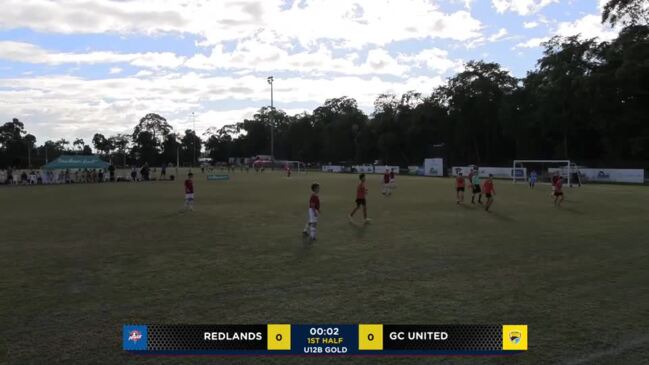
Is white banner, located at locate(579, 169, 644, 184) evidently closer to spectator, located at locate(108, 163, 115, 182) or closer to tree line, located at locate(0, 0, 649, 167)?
tree line, located at locate(0, 0, 649, 167)

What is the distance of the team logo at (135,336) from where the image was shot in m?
5.77

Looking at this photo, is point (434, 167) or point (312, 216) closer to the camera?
point (312, 216)

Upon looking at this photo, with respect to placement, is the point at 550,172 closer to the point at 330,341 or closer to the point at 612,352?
the point at 612,352

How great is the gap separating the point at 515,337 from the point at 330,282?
3592 mm

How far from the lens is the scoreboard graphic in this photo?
5504mm

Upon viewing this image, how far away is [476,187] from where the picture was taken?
24891 mm

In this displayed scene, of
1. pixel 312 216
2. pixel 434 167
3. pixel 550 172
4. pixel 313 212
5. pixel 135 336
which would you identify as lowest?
pixel 135 336

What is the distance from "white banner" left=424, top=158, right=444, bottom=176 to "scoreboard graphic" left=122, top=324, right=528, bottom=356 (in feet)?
212

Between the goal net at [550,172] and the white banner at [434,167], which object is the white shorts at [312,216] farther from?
the white banner at [434,167]

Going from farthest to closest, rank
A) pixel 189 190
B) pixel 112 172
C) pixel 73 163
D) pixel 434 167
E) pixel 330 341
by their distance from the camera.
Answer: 1. pixel 434 167
2. pixel 112 172
3. pixel 73 163
4. pixel 189 190
5. pixel 330 341

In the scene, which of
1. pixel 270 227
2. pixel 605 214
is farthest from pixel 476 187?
pixel 270 227

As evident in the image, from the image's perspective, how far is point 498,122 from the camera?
275 ft

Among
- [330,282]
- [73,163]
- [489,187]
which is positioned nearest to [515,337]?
[330,282]

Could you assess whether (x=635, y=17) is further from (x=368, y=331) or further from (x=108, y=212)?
(x=368, y=331)
